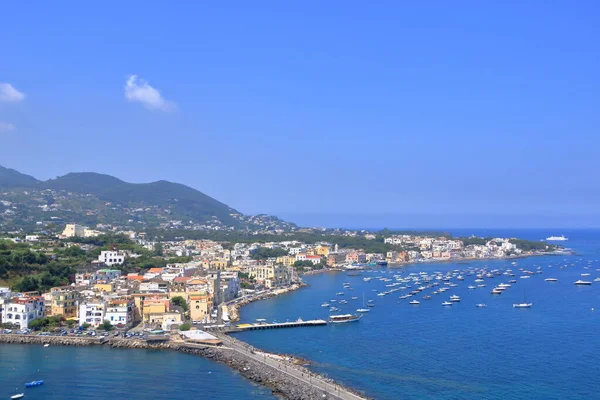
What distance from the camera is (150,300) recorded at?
22.5m

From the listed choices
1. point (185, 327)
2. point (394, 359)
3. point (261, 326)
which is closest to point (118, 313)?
point (185, 327)

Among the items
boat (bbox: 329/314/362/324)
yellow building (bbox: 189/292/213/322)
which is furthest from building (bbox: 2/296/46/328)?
boat (bbox: 329/314/362/324)

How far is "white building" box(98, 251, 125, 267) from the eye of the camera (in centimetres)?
3412

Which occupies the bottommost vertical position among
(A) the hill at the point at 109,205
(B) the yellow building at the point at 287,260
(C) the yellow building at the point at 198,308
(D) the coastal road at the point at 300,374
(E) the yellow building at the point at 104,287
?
(D) the coastal road at the point at 300,374

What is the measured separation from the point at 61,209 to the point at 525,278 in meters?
61.0

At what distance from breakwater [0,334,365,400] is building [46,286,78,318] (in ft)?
8.66

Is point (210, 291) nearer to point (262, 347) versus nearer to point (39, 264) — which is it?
point (262, 347)

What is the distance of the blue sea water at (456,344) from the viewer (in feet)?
50.4

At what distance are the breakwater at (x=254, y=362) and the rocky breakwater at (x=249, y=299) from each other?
4.30 m

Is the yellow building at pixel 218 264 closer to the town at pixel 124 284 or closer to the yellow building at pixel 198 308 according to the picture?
the town at pixel 124 284

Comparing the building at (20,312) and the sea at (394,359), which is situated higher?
the building at (20,312)

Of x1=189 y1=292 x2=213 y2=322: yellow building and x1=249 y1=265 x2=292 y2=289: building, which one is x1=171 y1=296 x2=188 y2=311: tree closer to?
x1=189 y1=292 x2=213 y2=322: yellow building

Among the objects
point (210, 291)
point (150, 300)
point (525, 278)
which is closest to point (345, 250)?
point (525, 278)

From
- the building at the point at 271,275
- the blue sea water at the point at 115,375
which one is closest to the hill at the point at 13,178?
the building at the point at 271,275
